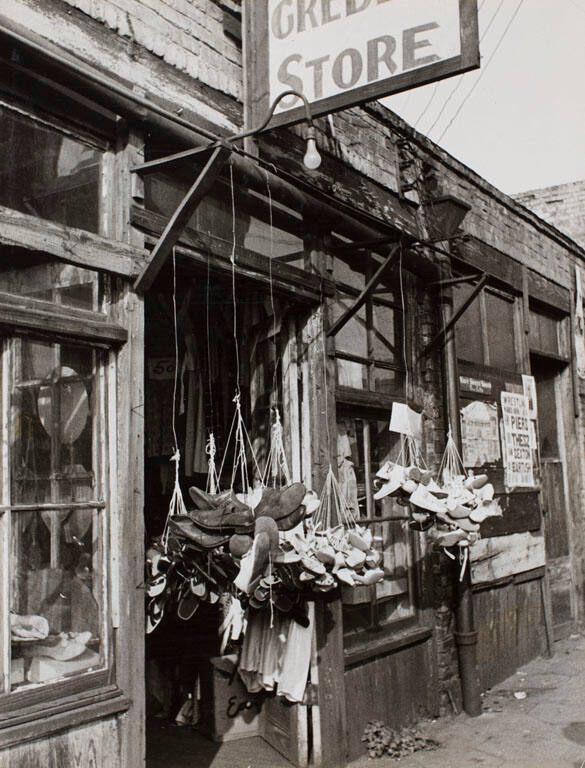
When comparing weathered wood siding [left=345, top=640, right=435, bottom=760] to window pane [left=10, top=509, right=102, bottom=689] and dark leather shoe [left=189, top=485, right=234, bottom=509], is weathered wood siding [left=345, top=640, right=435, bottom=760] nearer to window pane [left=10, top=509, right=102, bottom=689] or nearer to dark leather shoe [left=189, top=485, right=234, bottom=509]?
dark leather shoe [left=189, top=485, right=234, bottom=509]

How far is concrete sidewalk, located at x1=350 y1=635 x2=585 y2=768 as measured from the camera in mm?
5496

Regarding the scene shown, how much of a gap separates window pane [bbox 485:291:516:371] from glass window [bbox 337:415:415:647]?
2611mm

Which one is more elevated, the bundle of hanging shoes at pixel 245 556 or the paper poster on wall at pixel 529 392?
the paper poster on wall at pixel 529 392

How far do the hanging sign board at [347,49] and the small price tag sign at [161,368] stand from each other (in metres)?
1.91

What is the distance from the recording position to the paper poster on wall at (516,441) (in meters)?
8.31

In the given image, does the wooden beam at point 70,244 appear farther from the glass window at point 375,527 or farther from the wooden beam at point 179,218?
the glass window at point 375,527

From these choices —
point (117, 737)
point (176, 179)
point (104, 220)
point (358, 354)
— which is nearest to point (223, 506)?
point (117, 737)

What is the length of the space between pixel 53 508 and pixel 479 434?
5117 millimetres

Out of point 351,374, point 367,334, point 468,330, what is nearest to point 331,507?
point 351,374

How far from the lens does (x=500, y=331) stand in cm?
886

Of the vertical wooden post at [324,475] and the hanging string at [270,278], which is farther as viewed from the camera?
the vertical wooden post at [324,475]

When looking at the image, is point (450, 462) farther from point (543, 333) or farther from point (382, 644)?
point (543, 333)

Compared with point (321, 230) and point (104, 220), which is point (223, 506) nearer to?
point (104, 220)

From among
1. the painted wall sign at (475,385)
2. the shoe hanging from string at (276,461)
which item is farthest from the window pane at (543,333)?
the shoe hanging from string at (276,461)
